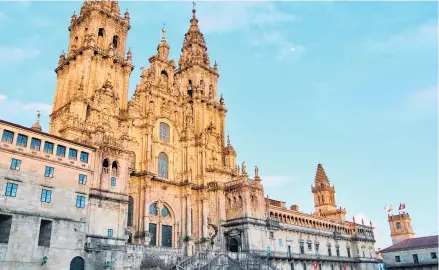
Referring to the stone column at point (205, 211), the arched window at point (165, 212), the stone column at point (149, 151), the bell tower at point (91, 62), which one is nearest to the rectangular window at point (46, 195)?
the bell tower at point (91, 62)

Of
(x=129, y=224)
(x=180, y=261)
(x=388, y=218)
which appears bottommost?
(x=180, y=261)

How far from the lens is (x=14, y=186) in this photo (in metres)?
35.2

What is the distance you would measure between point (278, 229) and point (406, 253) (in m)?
43.2

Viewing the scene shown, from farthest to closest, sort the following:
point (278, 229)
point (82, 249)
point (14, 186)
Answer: point (278, 229) → point (82, 249) → point (14, 186)

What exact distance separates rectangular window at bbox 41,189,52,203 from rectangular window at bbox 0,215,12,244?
350cm

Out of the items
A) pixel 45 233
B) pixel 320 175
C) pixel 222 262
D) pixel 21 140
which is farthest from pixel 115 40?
pixel 320 175

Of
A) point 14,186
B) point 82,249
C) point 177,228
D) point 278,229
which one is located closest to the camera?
point 14,186

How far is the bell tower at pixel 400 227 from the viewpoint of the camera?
110912 millimetres

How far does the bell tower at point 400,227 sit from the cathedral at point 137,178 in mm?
34893

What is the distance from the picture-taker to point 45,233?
3678 centimetres

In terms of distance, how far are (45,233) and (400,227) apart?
104021 mm

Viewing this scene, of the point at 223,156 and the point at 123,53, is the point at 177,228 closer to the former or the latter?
the point at 223,156

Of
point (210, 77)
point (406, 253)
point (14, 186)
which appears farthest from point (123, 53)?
point (406, 253)

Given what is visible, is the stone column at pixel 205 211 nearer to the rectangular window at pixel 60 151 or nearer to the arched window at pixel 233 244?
the arched window at pixel 233 244
